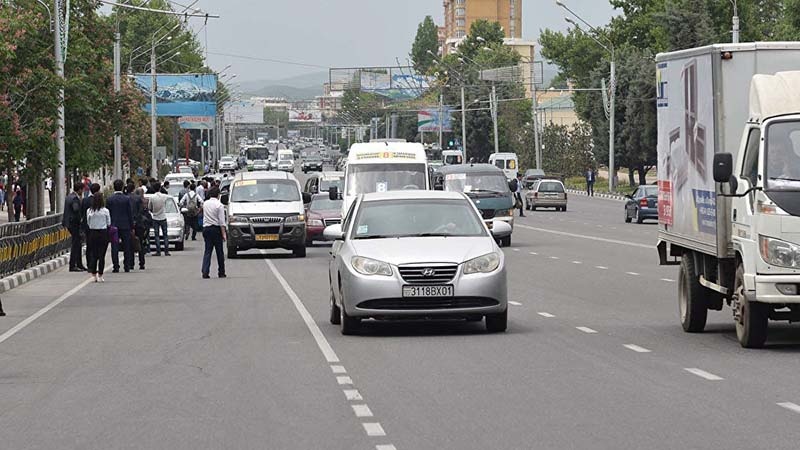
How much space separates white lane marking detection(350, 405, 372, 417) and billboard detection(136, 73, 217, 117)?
84.9 metres

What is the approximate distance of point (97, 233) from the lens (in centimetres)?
3077

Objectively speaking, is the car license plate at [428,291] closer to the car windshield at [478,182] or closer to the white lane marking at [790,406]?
the white lane marking at [790,406]

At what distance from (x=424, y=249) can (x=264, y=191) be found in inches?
909

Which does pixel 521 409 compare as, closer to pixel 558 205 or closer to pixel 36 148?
pixel 36 148

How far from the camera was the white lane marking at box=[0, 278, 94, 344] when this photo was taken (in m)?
19.2

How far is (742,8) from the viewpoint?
4441 inches

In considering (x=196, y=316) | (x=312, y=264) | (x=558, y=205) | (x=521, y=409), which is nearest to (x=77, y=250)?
(x=312, y=264)

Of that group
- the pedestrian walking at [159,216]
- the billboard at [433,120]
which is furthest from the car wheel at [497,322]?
the billboard at [433,120]

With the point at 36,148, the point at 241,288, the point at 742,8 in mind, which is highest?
the point at 742,8

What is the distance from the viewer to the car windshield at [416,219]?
18484mm

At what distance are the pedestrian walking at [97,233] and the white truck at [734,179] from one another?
1457 centimetres

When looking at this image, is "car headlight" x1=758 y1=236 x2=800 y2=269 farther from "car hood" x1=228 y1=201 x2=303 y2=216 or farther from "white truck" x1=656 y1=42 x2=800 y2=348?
"car hood" x1=228 y1=201 x2=303 y2=216

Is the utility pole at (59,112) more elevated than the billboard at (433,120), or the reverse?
the billboard at (433,120)

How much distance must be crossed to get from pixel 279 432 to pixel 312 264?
25.0 m
